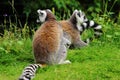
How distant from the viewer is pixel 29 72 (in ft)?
23.9

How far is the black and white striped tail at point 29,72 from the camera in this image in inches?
278

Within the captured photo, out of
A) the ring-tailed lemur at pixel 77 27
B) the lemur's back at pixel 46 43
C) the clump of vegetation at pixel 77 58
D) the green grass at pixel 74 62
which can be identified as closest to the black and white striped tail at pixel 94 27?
the ring-tailed lemur at pixel 77 27

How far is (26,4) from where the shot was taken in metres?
12.0

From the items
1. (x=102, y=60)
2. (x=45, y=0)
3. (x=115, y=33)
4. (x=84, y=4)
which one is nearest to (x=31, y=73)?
(x=102, y=60)

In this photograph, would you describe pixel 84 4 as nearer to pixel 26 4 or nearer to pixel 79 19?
pixel 26 4

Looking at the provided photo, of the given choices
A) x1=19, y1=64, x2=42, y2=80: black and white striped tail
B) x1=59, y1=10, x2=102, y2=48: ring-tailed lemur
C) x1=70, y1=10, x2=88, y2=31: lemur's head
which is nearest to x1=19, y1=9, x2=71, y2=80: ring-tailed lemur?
x1=19, y1=64, x2=42, y2=80: black and white striped tail

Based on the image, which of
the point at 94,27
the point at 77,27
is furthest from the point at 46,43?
the point at 94,27

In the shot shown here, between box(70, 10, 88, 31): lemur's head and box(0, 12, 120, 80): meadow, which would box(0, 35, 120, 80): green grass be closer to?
box(0, 12, 120, 80): meadow

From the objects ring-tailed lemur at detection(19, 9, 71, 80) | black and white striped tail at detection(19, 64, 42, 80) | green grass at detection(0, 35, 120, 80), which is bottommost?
green grass at detection(0, 35, 120, 80)

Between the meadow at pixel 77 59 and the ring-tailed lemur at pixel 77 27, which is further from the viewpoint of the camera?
the ring-tailed lemur at pixel 77 27

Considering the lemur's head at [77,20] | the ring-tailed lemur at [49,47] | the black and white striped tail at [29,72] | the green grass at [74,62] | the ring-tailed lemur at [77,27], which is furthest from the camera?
the lemur's head at [77,20]

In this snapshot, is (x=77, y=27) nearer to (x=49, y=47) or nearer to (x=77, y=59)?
(x=77, y=59)

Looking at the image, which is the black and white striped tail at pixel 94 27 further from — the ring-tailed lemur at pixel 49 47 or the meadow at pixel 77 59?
the ring-tailed lemur at pixel 49 47

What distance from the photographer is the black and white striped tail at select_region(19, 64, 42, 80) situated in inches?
278
